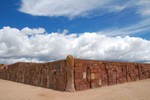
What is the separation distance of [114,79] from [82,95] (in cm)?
510

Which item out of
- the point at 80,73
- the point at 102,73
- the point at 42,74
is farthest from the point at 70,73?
the point at 42,74

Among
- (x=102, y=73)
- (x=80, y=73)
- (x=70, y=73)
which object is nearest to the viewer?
(x=70, y=73)

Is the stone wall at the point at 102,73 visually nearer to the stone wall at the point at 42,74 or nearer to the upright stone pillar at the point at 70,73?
the upright stone pillar at the point at 70,73

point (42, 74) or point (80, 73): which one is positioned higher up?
point (80, 73)

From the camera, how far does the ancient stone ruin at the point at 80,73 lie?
1319cm

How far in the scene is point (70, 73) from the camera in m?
13.0

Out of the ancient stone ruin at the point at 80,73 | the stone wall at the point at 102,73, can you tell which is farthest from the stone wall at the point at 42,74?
the stone wall at the point at 102,73

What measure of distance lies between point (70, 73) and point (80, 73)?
77 centimetres

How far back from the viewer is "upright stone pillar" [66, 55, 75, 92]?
42.1 feet

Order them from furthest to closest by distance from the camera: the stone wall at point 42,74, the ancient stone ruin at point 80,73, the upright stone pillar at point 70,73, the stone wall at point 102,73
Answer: the stone wall at point 42,74, the stone wall at point 102,73, the ancient stone ruin at point 80,73, the upright stone pillar at point 70,73

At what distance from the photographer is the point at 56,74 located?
14.2 m

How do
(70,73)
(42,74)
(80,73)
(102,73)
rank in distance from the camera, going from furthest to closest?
(42,74) < (102,73) < (80,73) < (70,73)

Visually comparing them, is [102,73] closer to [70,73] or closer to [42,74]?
[70,73]

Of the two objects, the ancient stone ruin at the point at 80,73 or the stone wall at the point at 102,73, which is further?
the stone wall at the point at 102,73
